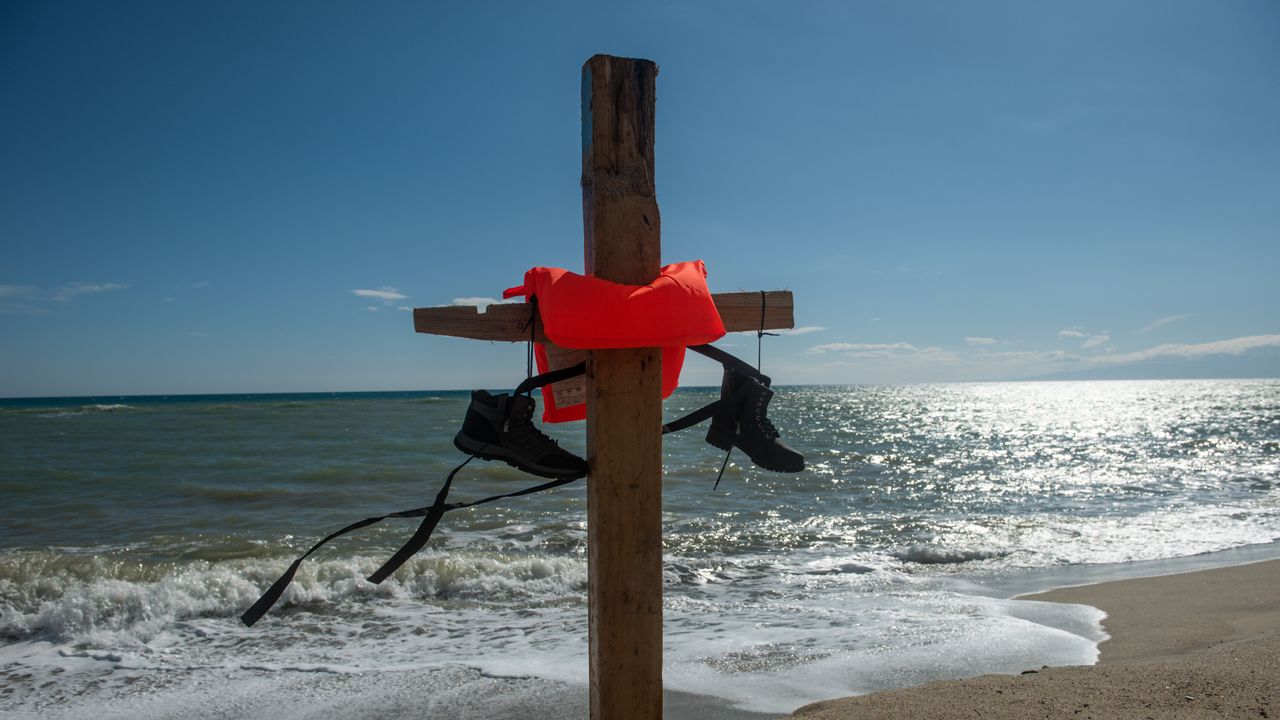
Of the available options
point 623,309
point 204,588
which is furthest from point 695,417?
point 204,588

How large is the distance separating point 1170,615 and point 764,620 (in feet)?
10.3

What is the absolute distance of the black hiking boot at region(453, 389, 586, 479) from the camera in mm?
2145

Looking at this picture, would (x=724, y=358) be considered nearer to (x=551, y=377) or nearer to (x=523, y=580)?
(x=551, y=377)

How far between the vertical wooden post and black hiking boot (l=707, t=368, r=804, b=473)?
380 millimetres

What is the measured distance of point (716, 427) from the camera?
2535mm

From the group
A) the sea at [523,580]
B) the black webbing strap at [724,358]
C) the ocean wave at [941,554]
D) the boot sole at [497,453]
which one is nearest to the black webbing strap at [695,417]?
the black webbing strap at [724,358]

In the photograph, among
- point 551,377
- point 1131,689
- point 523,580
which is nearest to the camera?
point 551,377

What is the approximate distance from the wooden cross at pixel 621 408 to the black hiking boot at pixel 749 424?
38 centimetres

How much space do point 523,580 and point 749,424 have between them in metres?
5.43

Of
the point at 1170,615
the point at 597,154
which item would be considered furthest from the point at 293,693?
the point at 1170,615

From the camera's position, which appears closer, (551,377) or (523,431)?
(523,431)

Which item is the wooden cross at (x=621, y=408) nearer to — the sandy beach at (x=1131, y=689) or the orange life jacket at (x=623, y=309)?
the orange life jacket at (x=623, y=309)

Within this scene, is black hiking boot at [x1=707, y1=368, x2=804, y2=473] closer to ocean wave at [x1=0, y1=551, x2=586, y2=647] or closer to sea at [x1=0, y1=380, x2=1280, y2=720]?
sea at [x1=0, y1=380, x2=1280, y2=720]

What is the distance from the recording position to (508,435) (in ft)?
7.06
